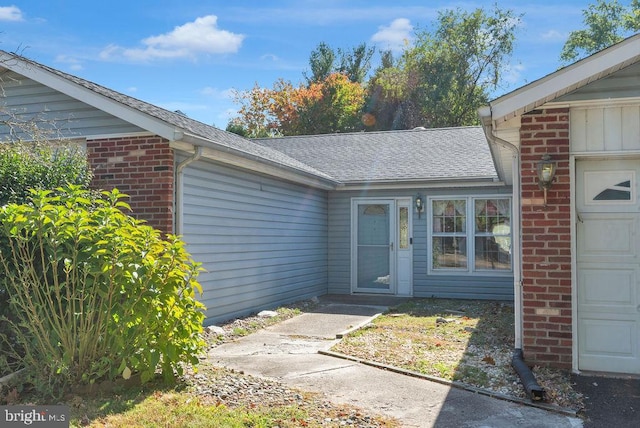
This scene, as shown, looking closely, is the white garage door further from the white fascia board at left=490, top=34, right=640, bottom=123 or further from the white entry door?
the white entry door

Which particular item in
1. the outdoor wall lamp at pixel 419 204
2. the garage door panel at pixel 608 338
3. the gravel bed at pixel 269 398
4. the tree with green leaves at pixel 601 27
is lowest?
the gravel bed at pixel 269 398

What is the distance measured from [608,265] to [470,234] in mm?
5497

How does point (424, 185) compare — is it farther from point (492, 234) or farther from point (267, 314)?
point (267, 314)

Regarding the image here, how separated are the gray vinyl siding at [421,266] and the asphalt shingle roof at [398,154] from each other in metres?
0.42

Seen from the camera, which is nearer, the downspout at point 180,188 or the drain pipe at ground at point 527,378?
the drain pipe at ground at point 527,378

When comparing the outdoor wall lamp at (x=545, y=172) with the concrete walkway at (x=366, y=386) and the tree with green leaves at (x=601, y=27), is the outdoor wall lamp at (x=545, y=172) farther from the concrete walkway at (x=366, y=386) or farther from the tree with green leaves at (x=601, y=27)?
the tree with green leaves at (x=601, y=27)

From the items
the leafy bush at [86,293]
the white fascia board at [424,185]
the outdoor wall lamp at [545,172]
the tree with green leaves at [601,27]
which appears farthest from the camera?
the tree with green leaves at [601,27]

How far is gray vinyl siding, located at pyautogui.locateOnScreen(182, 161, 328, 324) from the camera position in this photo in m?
7.29

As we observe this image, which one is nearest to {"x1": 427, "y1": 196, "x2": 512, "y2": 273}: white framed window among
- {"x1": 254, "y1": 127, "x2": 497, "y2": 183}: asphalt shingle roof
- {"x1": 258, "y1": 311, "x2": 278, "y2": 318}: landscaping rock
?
{"x1": 254, "y1": 127, "x2": 497, "y2": 183}: asphalt shingle roof

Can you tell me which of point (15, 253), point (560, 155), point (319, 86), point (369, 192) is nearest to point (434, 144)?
point (369, 192)

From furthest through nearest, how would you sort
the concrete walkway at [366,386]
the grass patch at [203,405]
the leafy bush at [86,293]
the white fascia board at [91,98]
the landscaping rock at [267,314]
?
the landscaping rock at [267,314], the white fascia board at [91,98], the leafy bush at [86,293], the concrete walkway at [366,386], the grass patch at [203,405]

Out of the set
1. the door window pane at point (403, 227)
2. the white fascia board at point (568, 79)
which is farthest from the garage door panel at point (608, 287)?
the door window pane at point (403, 227)

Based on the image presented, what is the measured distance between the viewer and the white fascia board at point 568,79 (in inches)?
193

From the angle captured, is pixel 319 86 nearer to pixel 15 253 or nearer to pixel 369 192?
pixel 369 192
